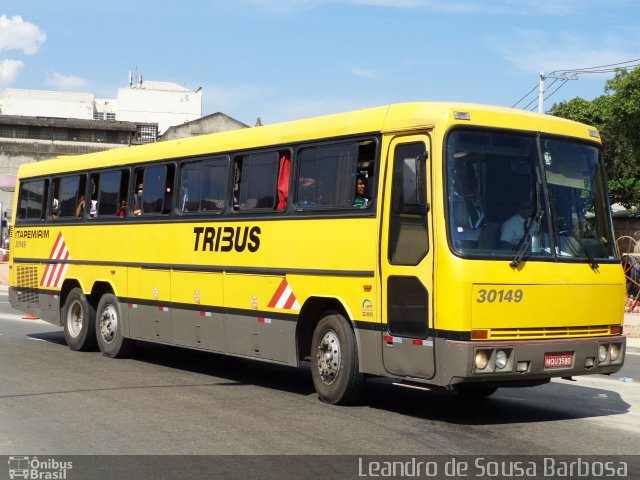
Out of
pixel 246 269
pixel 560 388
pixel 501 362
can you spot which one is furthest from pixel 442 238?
pixel 560 388

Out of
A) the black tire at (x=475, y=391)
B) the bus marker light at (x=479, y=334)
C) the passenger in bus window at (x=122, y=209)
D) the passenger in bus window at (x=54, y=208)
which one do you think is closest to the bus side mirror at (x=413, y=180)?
the bus marker light at (x=479, y=334)

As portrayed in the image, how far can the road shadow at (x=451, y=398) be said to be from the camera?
1067 cm

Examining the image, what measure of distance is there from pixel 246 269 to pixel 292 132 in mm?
1834

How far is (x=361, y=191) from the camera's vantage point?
35.5 feet

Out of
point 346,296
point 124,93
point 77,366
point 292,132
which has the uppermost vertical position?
point 124,93

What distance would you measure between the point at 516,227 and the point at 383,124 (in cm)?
179

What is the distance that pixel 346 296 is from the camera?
35.6ft

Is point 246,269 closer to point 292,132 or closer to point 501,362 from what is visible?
point 292,132

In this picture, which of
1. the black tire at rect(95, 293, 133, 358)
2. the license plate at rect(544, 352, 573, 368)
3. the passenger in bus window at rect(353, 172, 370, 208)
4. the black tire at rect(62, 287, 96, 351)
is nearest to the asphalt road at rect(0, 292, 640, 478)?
A: the license plate at rect(544, 352, 573, 368)

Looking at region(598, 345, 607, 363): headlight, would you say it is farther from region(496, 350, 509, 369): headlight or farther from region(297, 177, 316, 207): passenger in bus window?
region(297, 177, 316, 207): passenger in bus window

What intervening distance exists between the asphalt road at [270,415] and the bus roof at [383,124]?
2982 mm

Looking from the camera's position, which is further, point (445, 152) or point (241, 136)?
point (241, 136)

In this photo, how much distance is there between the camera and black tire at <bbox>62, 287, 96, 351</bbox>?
53.5ft

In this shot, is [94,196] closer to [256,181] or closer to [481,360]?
[256,181]
